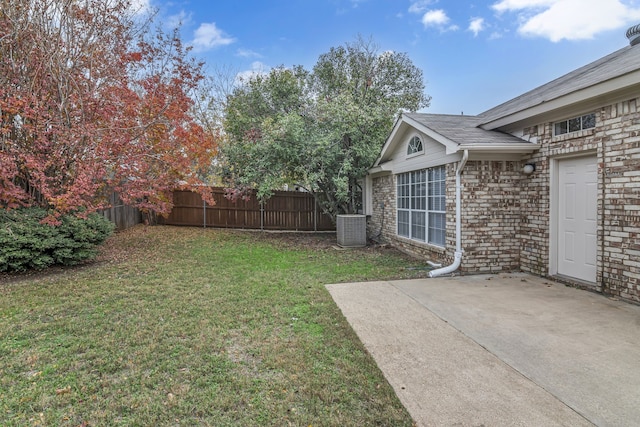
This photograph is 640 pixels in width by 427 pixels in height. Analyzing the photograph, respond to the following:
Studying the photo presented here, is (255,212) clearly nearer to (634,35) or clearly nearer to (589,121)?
(589,121)

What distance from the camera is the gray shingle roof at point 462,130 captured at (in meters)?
6.27

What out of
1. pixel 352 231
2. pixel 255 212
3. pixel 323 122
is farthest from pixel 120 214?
pixel 352 231

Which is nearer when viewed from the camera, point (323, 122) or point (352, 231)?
point (352, 231)

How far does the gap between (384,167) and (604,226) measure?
18.4ft

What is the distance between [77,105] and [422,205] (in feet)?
25.5

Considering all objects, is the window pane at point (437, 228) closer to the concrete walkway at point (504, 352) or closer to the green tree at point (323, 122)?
the concrete walkway at point (504, 352)

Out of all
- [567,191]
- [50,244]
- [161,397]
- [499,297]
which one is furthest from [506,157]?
[50,244]

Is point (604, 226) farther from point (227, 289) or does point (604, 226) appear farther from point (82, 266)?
point (82, 266)

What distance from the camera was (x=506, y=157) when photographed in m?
6.43

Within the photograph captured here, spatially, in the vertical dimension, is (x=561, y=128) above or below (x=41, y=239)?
above

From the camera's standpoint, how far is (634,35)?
6.74 m

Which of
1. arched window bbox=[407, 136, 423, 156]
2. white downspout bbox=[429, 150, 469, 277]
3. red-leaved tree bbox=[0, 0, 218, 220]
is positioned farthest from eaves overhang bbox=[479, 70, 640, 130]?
red-leaved tree bbox=[0, 0, 218, 220]

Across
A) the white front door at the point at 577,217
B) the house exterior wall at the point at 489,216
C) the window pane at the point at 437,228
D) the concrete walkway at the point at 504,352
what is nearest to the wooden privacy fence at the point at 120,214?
the concrete walkway at the point at 504,352

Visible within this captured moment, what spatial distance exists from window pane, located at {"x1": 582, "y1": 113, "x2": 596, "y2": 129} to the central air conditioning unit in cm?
591
